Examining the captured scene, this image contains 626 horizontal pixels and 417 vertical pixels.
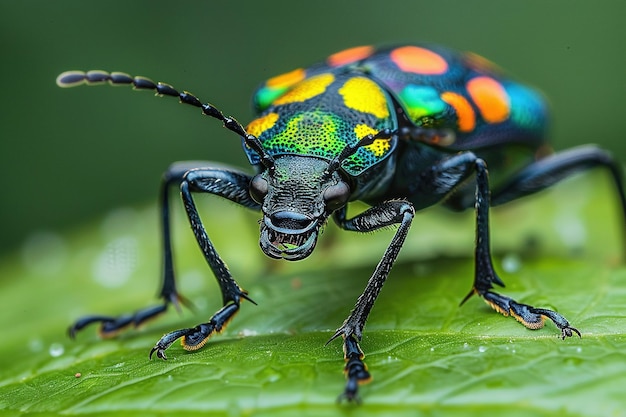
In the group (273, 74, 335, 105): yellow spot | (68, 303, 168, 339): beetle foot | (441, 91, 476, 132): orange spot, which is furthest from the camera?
(441, 91, 476, 132): orange spot

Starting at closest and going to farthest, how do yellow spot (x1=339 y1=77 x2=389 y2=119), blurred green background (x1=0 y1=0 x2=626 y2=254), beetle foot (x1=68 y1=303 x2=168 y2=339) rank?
yellow spot (x1=339 y1=77 x2=389 y2=119) → beetle foot (x1=68 y1=303 x2=168 y2=339) → blurred green background (x1=0 y1=0 x2=626 y2=254)

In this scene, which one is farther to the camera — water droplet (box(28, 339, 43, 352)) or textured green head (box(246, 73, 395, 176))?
water droplet (box(28, 339, 43, 352))

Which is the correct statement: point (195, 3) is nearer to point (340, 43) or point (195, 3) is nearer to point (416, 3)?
point (340, 43)

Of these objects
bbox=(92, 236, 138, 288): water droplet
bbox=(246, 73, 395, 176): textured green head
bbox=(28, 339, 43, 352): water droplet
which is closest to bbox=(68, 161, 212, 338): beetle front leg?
bbox=(28, 339, 43, 352): water droplet

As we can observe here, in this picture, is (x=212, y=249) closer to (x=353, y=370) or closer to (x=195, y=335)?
(x=195, y=335)

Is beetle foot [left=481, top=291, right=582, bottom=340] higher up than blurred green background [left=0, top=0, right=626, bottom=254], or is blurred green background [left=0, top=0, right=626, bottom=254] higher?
blurred green background [left=0, top=0, right=626, bottom=254]

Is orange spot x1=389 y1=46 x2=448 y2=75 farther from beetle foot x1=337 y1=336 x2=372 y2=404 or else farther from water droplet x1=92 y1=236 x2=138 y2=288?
water droplet x1=92 y1=236 x2=138 y2=288

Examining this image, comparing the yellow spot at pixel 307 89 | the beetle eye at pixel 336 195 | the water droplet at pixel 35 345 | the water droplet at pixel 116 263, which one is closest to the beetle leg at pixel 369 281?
the beetle eye at pixel 336 195
